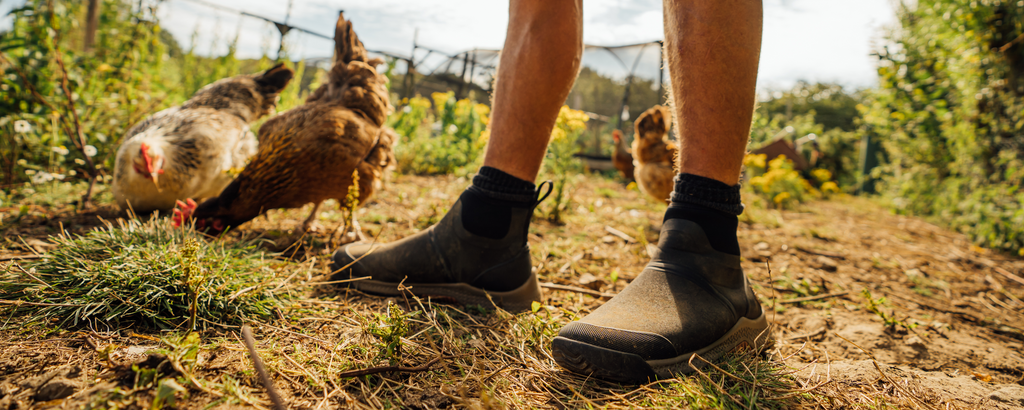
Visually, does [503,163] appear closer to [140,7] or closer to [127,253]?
[127,253]

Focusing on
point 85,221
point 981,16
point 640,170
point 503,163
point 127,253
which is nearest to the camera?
point 127,253

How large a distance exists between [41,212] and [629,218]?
3.79 m

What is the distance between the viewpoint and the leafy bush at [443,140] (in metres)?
4.98

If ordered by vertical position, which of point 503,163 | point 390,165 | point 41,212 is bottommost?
point 41,212

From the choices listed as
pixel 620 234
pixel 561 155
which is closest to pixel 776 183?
pixel 561 155

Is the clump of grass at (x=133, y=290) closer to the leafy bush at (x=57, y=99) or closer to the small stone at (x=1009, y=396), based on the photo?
the leafy bush at (x=57, y=99)

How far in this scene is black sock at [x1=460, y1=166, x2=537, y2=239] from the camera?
138 centimetres

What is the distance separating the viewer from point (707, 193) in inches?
44.6

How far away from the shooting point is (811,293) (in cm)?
185

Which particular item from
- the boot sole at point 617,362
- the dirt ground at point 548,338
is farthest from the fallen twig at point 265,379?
the boot sole at point 617,362

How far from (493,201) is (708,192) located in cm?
64

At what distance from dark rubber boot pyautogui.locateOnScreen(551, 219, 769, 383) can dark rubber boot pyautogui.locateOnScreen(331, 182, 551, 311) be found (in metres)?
0.41

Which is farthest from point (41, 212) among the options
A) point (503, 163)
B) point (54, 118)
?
point (503, 163)

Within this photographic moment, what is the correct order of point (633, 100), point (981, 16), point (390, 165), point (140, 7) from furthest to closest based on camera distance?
1. point (633, 100)
2. point (981, 16)
3. point (140, 7)
4. point (390, 165)
